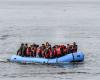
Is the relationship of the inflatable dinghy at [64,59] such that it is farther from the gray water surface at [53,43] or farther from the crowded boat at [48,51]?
the gray water surface at [53,43]

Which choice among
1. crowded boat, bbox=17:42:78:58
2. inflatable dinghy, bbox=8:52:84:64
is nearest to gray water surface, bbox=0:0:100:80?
inflatable dinghy, bbox=8:52:84:64

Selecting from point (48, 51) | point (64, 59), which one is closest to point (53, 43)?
point (64, 59)

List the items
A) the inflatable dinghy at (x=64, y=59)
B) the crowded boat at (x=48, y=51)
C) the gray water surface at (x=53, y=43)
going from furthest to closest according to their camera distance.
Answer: the inflatable dinghy at (x=64, y=59) < the crowded boat at (x=48, y=51) < the gray water surface at (x=53, y=43)

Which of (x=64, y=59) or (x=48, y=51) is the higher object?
(x=48, y=51)

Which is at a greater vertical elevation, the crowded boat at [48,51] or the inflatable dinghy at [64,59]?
the crowded boat at [48,51]

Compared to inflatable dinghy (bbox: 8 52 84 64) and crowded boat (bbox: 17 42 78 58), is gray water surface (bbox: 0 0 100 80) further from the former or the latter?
crowded boat (bbox: 17 42 78 58)

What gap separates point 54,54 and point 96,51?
12199 millimetres

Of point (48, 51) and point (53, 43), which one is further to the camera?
point (53, 43)

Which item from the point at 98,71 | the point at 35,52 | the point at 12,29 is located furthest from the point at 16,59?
the point at 12,29

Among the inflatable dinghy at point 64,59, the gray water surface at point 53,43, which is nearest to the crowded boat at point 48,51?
the inflatable dinghy at point 64,59

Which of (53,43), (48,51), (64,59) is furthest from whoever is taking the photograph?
(53,43)

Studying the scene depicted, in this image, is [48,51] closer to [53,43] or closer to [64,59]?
[64,59]

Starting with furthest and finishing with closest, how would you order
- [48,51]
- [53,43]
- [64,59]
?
1. [53,43]
2. [64,59]
3. [48,51]

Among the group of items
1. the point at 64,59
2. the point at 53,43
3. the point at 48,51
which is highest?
the point at 53,43
